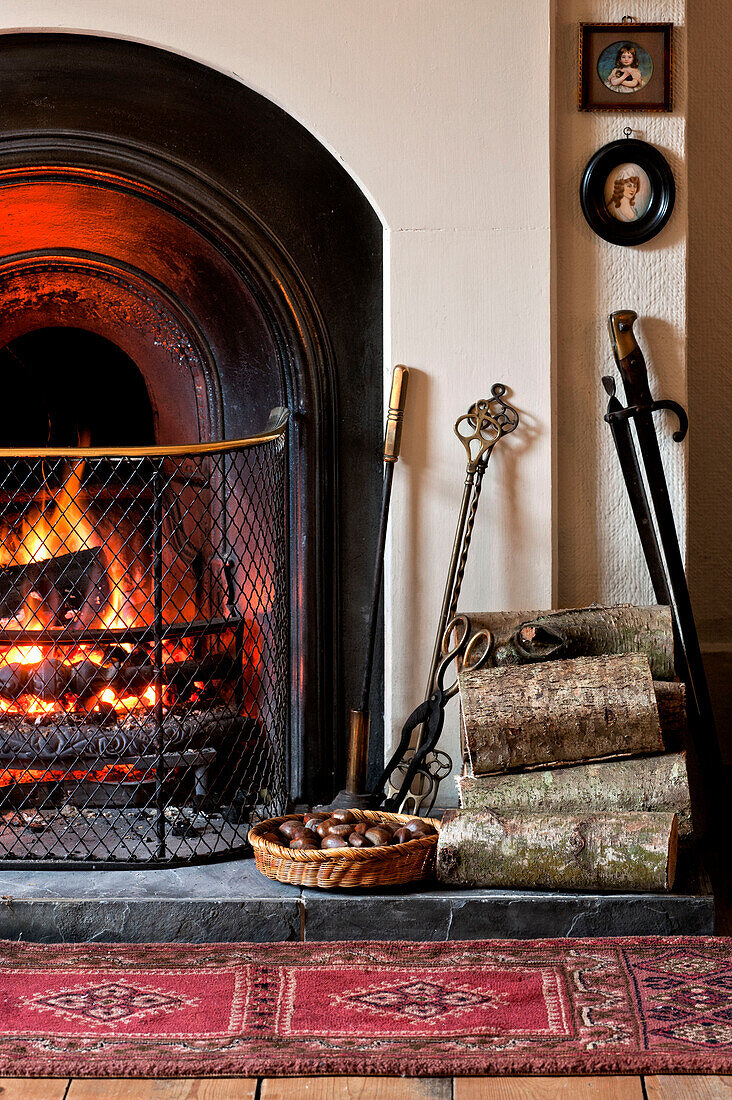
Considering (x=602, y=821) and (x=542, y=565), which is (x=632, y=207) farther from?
(x=602, y=821)

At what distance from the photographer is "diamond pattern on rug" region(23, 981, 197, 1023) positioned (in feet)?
6.43

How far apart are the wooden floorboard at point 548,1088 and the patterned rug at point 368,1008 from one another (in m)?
0.01

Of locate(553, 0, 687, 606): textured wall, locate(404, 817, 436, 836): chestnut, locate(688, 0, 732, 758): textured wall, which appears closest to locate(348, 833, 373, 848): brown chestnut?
locate(404, 817, 436, 836): chestnut

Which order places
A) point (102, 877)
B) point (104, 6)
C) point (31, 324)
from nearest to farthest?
point (102, 877)
point (104, 6)
point (31, 324)

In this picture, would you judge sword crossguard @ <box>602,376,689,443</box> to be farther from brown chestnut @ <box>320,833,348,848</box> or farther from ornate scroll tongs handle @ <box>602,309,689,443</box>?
brown chestnut @ <box>320,833,348,848</box>

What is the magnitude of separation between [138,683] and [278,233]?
1173mm

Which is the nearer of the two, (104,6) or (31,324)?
(104,6)

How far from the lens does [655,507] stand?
2.73 m

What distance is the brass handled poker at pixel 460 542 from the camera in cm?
270

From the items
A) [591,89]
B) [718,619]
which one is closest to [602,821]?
[718,619]

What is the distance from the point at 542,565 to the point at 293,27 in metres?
1.43

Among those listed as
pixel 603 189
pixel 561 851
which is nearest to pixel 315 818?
pixel 561 851

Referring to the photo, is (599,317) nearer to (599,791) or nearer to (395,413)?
(395,413)

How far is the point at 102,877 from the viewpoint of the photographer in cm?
241
